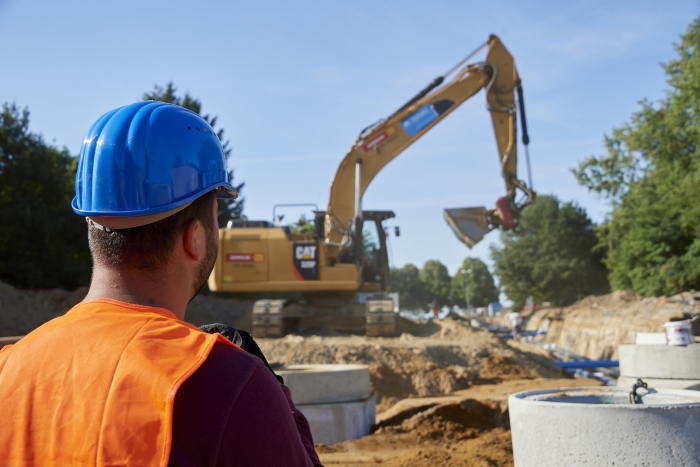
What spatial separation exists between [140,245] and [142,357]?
31 cm

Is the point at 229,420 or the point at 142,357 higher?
the point at 142,357

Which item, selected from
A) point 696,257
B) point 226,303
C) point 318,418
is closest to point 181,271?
point 318,418

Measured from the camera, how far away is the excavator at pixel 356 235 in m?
15.4

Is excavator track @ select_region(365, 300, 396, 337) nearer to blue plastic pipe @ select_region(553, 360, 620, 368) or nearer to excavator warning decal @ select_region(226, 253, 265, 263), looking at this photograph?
excavator warning decal @ select_region(226, 253, 265, 263)

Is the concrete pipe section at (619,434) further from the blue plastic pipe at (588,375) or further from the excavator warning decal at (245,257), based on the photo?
the excavator warning decal at (245,257)

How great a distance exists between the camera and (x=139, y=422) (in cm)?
105

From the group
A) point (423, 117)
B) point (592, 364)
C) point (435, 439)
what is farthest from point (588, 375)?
point (423, 117)

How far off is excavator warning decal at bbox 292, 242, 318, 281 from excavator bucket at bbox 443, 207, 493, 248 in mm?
3489

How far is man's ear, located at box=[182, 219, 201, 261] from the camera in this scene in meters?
1.37

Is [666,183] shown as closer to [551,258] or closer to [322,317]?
[322,317]

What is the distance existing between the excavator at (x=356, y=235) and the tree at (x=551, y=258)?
38.7 metres

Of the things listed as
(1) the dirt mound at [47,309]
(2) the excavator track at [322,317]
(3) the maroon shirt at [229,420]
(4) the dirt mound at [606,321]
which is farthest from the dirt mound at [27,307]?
(3) the maroon shirt at [229,420]

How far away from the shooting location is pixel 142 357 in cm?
110

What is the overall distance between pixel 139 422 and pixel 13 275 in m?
27.4
